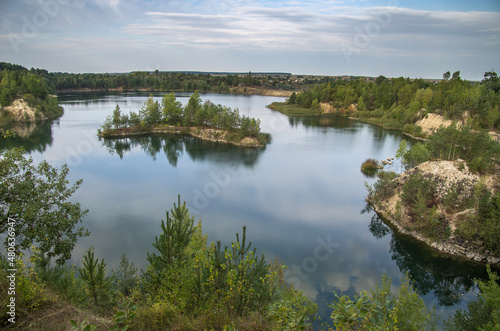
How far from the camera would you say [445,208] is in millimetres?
21000

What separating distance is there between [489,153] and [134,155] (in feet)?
120

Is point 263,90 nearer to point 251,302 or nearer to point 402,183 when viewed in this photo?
point 402,183

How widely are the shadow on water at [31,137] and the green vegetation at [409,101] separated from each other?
53.8m

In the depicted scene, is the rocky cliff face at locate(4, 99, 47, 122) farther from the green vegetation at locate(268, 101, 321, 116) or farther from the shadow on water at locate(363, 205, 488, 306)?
the shadow on water at locate(363, 205, 488, 306)

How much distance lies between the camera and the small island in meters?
46.3

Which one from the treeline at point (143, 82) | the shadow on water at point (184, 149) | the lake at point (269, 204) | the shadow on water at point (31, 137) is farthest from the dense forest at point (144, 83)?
the shadow on water at point (184, 149)

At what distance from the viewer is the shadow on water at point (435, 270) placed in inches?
619

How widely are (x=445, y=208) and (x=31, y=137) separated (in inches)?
2119

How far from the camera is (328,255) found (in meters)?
18.0

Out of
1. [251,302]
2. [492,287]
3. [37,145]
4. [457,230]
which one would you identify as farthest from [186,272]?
[37,145]

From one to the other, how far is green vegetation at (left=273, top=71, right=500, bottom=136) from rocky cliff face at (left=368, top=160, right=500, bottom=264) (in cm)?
2478

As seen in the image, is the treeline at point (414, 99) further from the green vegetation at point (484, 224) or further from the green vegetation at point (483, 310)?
the green vegetation at point (483, 310)

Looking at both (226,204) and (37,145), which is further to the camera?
(37,145)

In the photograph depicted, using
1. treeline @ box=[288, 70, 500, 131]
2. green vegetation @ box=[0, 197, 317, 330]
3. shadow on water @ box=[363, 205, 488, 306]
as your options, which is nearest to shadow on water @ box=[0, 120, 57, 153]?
green vegetation @ box=[0, 197, 317, 330]
